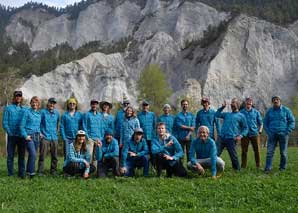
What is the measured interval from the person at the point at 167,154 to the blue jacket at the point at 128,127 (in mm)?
1082

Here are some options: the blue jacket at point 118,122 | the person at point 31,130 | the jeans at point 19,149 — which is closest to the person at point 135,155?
the blue jacket at point 118,122

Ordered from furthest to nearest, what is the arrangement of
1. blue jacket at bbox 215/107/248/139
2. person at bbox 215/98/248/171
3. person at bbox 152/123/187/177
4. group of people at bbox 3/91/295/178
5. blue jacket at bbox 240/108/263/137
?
blue jacket at bbox 240/108/263/137, blue jacket at bbox 215/107/248/139, person at bbox 215/98/248/171, group of people at bbox 3/91/295/178, person at bbox 152/123/187/177

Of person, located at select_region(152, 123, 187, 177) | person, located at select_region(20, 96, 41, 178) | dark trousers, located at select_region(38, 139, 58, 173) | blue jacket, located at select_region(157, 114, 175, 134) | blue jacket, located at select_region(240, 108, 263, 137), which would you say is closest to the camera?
person, located at select_region(152, 123, 187, 177)

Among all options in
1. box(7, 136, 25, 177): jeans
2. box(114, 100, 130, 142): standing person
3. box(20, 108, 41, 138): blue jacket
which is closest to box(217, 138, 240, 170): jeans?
box(114, 100, 130, 142): standing person

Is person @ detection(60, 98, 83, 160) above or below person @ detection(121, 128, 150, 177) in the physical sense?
above

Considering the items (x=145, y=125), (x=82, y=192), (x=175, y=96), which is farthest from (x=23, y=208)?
(x=175, y=96)

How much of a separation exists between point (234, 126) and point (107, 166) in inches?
148

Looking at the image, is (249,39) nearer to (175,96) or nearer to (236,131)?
(175,96)

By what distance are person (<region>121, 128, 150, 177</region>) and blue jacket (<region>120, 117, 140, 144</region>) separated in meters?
0.60

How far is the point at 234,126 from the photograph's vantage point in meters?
12.3

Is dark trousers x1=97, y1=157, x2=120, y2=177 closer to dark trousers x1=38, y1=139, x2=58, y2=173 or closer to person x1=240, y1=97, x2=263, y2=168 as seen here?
dark trousers x1=38, y1=139, x2=58, y2=173

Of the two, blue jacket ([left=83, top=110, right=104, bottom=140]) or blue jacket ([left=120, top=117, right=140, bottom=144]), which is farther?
blue jacket ([left=120, top=117, right=140, bottom=144])

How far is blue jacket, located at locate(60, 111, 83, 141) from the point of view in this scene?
1209 cm

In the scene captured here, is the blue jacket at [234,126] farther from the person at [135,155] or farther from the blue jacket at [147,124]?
the person at [135,155]
